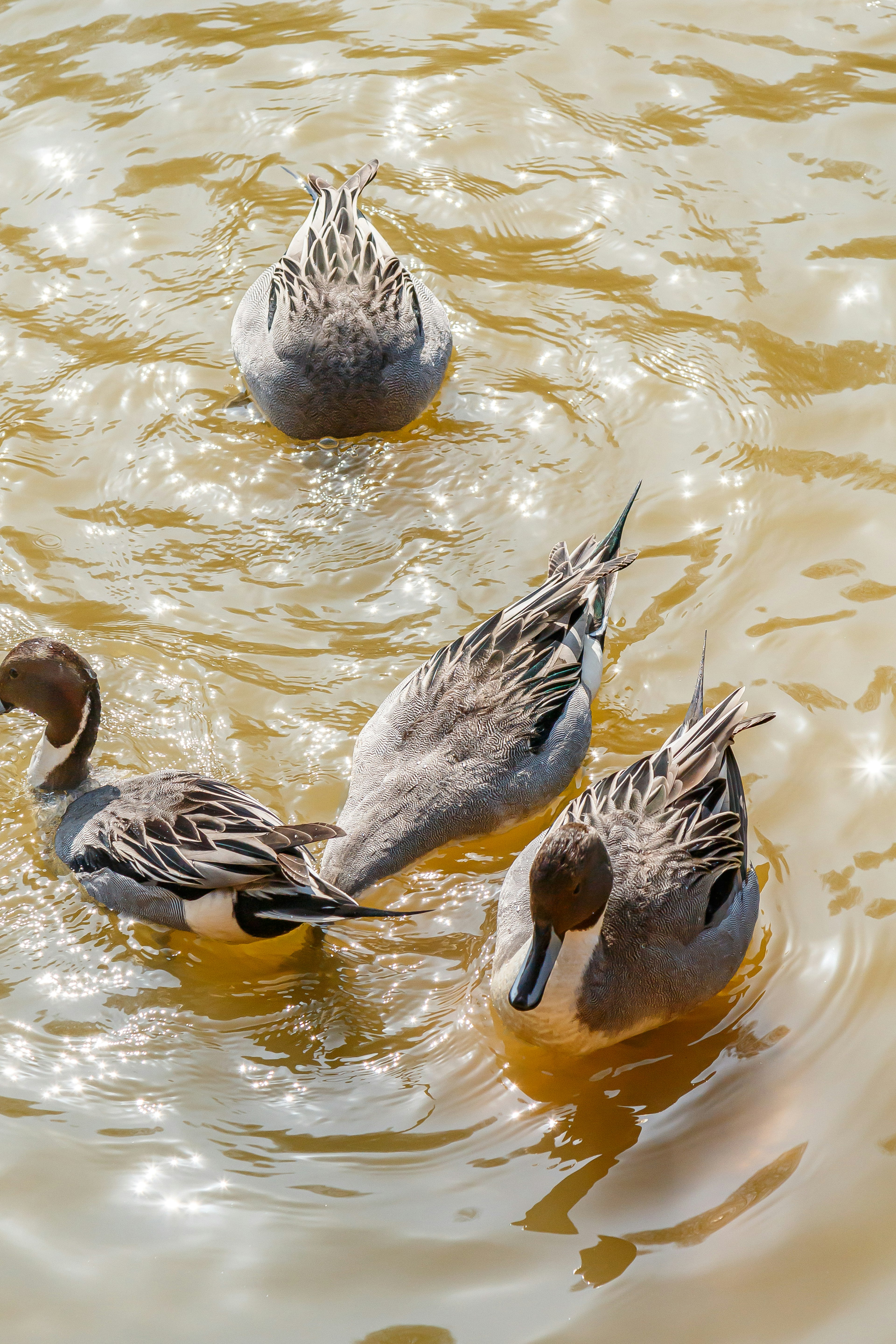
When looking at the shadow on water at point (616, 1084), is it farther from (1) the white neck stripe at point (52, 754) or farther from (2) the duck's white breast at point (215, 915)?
(1) the white neck stripe at point (52, 754)

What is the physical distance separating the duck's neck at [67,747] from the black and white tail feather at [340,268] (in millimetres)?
2660

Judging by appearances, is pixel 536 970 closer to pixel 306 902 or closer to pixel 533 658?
pixel 306 902

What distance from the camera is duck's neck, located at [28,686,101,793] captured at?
5.05m

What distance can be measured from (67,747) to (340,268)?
127 inches

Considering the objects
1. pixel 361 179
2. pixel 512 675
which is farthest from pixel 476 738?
pixel 361 179

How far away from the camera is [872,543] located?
19.5ft

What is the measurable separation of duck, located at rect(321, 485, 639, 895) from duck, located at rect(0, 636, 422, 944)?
10.3 inches

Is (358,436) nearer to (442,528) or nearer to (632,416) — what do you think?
(442,528)

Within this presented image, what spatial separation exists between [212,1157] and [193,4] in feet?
28.1

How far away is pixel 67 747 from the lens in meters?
5.09

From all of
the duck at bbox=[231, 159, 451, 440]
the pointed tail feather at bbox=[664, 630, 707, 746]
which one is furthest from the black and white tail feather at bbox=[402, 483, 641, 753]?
the duck at bbox=[231, 159, 451, 440]

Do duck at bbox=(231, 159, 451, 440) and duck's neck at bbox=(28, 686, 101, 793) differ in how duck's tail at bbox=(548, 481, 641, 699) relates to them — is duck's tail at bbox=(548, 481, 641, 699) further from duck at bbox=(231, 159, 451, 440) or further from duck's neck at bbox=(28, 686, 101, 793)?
duck's neck at bbox=(28, 686, 101, 793)

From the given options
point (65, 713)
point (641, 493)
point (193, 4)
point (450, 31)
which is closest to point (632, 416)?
point (641, 493)

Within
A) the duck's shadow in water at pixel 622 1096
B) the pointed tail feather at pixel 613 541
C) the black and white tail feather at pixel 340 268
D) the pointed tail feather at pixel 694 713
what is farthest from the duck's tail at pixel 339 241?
the duck's shadow in water at pixel 622 1096
